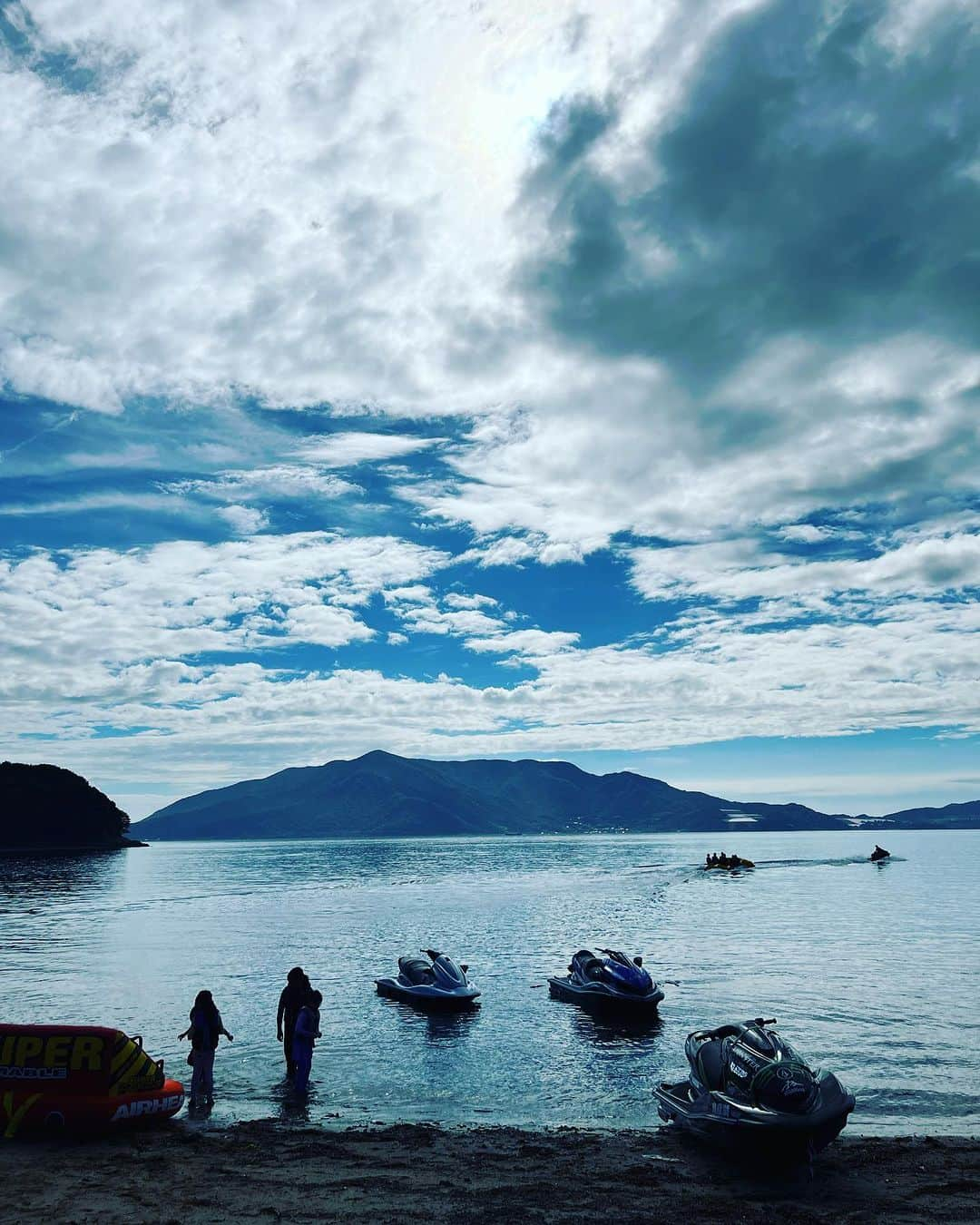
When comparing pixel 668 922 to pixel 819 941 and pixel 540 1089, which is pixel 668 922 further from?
pixel 540 1089

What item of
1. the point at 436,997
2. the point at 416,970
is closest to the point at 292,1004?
the point at 436,997

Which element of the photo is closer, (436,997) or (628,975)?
(628,975)

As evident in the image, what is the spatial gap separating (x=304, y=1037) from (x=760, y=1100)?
1213 centimetres

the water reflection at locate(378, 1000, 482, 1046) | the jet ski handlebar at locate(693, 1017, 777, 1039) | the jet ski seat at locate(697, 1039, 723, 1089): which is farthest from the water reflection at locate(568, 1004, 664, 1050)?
the jet ski seat at locate(697, 1039, 723, 1089)

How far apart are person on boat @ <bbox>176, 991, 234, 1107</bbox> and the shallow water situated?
0.79 metres

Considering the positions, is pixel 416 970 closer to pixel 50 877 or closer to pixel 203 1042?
pixel 203 1042

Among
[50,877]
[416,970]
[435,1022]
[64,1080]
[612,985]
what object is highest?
[64,1080]

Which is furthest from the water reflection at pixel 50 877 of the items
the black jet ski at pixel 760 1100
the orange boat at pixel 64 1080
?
the black jet ski at pixel 760 1100

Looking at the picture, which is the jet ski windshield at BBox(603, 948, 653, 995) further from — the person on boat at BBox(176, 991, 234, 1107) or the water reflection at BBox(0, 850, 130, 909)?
the water reflection at BBox(0, 850, 130, 909)

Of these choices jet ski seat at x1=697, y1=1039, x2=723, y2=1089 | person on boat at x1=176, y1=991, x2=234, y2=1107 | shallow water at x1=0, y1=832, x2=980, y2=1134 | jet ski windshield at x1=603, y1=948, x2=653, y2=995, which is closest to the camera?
jet ski seat at x1=697, y1=1039, x2=723, y2=1089

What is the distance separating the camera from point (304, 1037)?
23.6m

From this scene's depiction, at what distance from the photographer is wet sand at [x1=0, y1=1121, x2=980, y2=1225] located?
49.6 feet

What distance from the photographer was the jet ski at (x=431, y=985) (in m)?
36.2

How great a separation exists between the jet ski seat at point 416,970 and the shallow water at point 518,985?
167 centimetres
